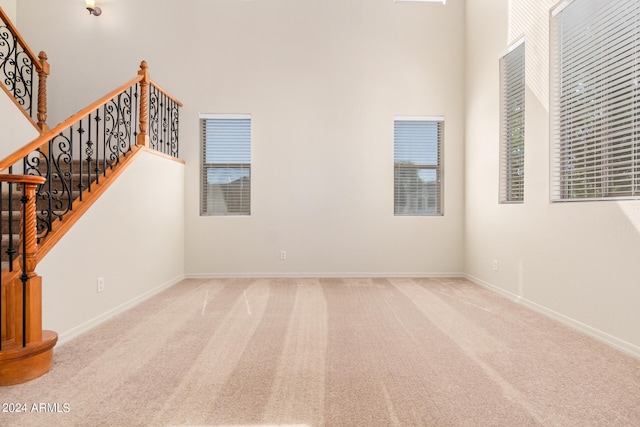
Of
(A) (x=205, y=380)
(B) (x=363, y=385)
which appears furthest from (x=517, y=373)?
(A) (x=205, y=380)

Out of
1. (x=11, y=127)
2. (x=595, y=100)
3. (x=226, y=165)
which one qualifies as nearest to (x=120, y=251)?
(x=11, y=127)

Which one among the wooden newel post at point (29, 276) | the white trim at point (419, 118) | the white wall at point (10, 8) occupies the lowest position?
the wooden newel post at point (29, 276)

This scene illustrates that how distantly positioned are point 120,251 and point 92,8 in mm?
3656

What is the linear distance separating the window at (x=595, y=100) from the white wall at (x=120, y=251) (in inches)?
157

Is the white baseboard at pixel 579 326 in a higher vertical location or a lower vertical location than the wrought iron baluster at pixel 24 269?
lower

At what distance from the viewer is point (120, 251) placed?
11.3 feet

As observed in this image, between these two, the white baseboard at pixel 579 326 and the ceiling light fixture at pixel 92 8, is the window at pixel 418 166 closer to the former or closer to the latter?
the white baseboard at pixel 579 326

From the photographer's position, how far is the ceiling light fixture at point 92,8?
16.0 feet

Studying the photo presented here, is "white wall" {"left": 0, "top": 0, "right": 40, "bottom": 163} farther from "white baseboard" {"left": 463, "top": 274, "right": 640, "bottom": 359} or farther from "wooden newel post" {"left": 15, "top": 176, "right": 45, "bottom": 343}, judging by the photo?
"white baseboard" {"left": 463, "top": 274, "right": 640, "bottom": 359}

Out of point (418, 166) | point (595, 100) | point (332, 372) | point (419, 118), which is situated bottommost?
point (332, 372)

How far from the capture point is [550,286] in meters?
3.32

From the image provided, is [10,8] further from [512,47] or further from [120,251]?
[512,47]

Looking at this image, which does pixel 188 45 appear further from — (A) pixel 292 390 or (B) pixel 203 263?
(A) pixel 292 390

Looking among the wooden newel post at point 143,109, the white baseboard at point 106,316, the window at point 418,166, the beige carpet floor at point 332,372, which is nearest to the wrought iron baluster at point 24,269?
the beige carpet floor at point 332,372
